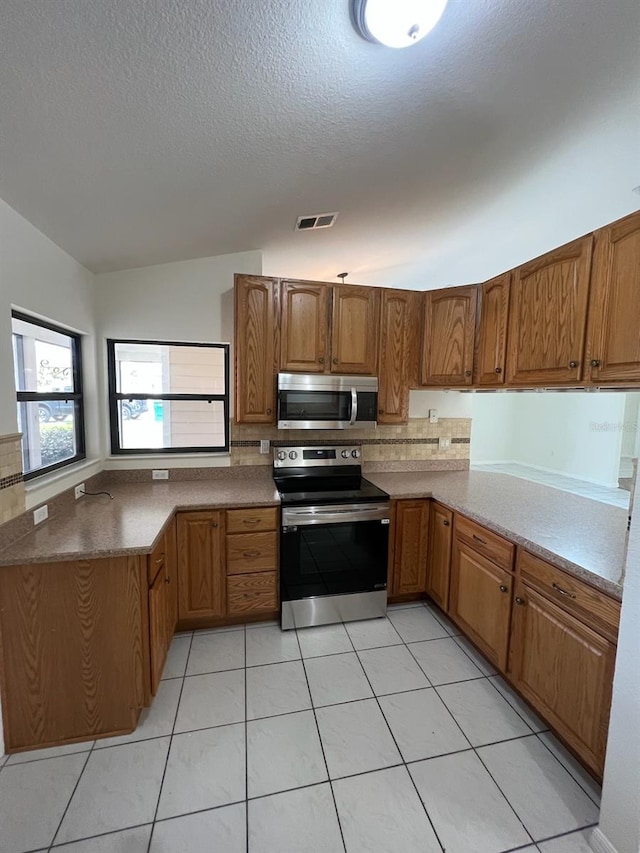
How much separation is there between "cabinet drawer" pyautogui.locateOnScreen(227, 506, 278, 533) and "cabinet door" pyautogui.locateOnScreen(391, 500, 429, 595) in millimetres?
852

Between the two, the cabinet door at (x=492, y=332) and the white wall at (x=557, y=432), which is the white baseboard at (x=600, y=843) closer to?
the white wall at (x=557, y=432)

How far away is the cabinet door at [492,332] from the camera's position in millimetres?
2262

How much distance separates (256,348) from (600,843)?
269 cm

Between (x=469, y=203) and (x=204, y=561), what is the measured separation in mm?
2674

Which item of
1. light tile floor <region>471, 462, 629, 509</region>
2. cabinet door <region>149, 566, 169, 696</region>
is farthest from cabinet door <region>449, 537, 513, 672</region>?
cabinet door <region>149, 566, 169, 696</region>

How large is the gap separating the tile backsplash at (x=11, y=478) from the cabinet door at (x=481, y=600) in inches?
91.5

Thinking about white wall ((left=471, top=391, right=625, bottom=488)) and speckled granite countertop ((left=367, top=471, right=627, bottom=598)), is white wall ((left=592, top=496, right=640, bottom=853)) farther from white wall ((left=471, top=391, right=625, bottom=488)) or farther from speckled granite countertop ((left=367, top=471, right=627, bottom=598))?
white wall ((left=471, top=391, right=625, bottom=488))

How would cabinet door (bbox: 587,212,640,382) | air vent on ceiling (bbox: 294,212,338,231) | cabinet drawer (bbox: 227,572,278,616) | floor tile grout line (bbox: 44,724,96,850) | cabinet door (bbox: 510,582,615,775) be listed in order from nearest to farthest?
floor tile grout line (bbox: 44,724,96,850), cabinet door (bbox: 510,582,615,775), cabinet door (bbox: 587,212,640,382), air vent on ceiling (bbox: 294,212,338,231), cabinet drawer (bbox: 227,572,278,616)

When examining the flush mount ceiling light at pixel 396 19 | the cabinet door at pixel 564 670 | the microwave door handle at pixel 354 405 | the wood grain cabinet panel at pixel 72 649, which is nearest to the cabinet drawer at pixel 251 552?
the wood grain cabinet panel at pixel 72 649

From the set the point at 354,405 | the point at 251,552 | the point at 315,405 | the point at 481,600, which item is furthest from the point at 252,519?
the point at 481,600

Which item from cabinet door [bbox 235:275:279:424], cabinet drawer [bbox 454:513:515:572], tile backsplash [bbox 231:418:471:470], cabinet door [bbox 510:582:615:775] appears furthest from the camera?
tile backsplash [bbox 231:418:471:470]

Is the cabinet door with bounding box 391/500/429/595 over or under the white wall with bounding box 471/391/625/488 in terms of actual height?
under

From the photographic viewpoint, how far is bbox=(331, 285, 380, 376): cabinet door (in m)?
2.61

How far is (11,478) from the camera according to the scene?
5.30ft
